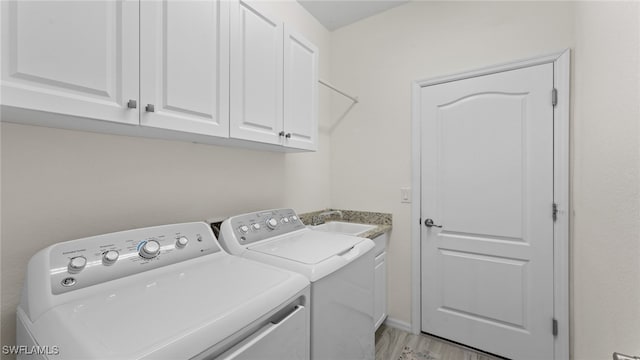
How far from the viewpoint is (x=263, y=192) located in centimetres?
188

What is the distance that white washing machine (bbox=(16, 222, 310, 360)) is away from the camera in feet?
1.99

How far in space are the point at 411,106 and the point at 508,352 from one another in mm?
1915

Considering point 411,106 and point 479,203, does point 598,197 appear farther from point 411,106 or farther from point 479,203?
point 411,106

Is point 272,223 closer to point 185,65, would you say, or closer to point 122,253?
point 122,253

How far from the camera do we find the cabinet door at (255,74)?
1.26 meters

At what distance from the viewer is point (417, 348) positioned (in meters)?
1.98

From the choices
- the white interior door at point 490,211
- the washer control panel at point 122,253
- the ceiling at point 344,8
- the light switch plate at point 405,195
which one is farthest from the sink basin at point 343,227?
the ceiling at point 344,8

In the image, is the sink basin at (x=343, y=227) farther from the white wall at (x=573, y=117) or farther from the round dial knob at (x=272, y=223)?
the round dial knob at (x=272, y=223)

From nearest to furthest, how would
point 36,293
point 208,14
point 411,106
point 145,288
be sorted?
1. point 36,293
2. point 145,288
3. point 208,14
4. point 411,106

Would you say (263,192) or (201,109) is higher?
(201,109)

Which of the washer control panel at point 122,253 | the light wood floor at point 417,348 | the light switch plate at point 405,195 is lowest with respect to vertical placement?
the light wood floor at point 417,348

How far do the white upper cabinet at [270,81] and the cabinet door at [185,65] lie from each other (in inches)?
2.6

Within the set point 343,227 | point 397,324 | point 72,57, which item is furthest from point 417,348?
point 72,57

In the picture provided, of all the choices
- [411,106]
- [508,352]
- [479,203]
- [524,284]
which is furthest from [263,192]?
[508,352]
